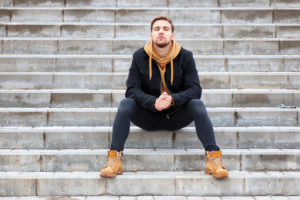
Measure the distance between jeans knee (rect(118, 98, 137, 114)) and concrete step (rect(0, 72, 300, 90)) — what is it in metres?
1.30

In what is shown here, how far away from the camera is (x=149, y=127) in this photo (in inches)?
137

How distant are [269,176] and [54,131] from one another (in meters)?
2.22

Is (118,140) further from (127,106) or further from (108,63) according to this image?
(108,63)

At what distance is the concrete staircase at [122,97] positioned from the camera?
10.2ft

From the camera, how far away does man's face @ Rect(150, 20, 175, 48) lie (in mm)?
3299

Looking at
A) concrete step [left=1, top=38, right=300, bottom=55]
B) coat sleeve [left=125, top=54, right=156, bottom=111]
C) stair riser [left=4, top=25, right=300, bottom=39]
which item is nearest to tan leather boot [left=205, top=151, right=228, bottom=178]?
coat sleeve [left=125, top=54, right=156, bottom=111]

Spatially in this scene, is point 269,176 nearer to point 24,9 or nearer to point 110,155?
point 110,155

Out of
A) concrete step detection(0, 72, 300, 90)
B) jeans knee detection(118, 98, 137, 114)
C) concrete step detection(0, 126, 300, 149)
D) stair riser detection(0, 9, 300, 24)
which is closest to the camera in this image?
jeans knee detection(118, 98, 137, 114)

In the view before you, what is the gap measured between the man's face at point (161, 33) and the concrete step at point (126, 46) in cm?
184

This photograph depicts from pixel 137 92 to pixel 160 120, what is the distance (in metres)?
0.38

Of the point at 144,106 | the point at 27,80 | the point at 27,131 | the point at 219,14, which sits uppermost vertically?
the point at 219,14

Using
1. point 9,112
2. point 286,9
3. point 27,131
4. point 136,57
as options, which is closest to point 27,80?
point 9,112

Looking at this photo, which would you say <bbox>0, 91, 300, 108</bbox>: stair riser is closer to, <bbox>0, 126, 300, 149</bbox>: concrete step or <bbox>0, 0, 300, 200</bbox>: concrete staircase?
<bbox>0, 0, 300, 200</bbox>: concrete staircase

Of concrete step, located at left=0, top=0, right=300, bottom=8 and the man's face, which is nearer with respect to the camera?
the man's face
